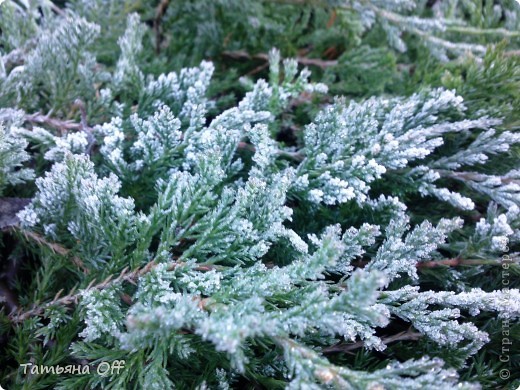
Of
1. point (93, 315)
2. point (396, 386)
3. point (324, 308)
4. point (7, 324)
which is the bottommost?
point (7, 324)

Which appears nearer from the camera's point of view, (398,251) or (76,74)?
(398,251)

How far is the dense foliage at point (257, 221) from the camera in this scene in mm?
1173

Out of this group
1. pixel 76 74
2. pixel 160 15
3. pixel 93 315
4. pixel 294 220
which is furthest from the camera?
pixel 160 15

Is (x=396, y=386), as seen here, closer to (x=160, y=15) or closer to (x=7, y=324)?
(x=7, y=324)

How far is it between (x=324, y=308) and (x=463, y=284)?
0.68 m

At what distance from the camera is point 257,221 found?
4.33 feet

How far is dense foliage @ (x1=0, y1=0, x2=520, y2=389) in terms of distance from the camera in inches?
46.2

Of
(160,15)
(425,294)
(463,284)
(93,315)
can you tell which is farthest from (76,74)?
(463,284)

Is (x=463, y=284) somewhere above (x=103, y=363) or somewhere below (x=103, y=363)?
above

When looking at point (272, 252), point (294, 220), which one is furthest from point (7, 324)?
point (294, 220)

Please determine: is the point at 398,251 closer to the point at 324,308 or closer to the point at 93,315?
the point at 324,308

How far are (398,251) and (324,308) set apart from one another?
43 cm

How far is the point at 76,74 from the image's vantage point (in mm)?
1745

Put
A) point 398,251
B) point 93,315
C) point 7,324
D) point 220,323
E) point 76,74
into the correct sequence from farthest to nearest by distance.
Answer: point 76,74 → point 7,324 → point 398,251 → point 93,315 → point 220,323
